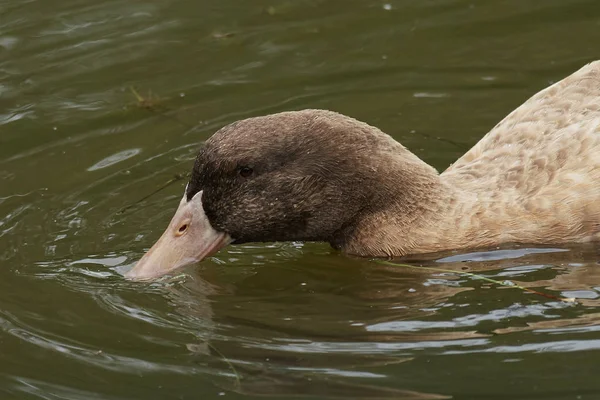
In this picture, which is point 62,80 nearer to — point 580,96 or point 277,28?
point 277,28

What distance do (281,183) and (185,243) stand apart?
2.70 feet

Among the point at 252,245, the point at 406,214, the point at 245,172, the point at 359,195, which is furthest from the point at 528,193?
the point at 252,245

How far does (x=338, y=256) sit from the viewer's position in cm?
920

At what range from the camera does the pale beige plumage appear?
866 centimetres

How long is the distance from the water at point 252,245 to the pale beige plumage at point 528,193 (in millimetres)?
155

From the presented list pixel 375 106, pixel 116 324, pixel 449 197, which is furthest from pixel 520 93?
pixel 116 324

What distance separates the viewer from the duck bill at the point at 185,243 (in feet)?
29.0

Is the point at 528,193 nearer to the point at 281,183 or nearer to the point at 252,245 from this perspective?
the point at 281,183

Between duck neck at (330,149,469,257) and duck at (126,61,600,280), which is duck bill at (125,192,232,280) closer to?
duck at (126,61,600,280)

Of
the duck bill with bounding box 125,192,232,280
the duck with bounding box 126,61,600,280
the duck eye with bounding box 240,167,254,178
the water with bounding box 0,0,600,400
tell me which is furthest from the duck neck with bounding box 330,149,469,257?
the duck bill with bounding box 125,192,232,280

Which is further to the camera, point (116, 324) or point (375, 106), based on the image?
point (375, 106)

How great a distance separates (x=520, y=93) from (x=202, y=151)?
4.05 metres

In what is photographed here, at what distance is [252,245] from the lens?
378 inches

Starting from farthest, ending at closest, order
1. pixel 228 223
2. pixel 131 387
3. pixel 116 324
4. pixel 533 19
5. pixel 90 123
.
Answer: pixel 533 19 < pixel 90 123 < pixel 228 223 < pixel 116 324 < pixel 131 387
